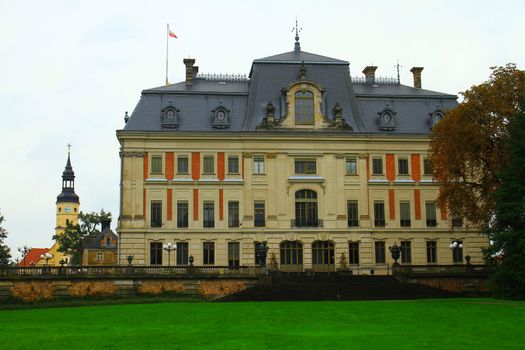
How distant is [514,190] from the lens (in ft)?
141

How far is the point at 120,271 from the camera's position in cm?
4891

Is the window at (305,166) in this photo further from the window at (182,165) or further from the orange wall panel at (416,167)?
the window at (182,165)

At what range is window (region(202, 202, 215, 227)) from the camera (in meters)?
60.2

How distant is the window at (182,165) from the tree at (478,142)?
66.3 ft

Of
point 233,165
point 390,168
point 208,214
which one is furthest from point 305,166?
point 208,214

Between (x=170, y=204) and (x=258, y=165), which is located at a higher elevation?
(x=258, y=165)

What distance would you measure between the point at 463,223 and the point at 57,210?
98221 millimetres

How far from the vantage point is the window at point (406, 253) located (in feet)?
201

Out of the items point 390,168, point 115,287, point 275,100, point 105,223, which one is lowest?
point 115,287

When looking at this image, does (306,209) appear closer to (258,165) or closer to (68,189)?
(258,165)

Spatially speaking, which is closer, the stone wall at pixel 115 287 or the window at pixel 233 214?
the stone wall at pixel 115 287

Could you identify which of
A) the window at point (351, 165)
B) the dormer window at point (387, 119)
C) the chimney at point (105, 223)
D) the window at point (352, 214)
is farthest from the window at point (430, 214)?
the chimney at point (105, 223)

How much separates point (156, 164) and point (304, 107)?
41.1 ft

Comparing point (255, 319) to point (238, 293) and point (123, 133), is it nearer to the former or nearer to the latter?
point (238, 293)
